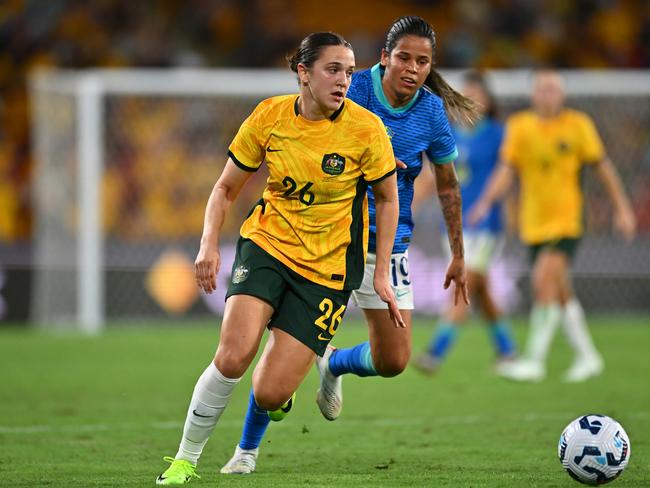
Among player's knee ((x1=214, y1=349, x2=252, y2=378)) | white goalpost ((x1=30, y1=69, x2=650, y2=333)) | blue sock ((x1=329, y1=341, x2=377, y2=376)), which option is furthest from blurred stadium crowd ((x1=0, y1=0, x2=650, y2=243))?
player's knee ((x1=214, y1=349, x2=252, y2=378))

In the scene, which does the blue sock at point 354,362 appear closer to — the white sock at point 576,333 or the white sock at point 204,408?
the white sock at point 204,408

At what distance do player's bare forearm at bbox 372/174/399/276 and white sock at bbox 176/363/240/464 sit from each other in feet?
2.74

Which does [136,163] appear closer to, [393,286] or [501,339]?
[501,339]

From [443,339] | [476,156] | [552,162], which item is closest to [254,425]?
[443,339]

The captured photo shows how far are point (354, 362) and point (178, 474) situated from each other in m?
1.32

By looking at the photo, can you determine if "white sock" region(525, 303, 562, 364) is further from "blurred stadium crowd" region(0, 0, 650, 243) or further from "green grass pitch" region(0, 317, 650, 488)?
"blurred stadium crowd" region(0, 0, 650, 243)

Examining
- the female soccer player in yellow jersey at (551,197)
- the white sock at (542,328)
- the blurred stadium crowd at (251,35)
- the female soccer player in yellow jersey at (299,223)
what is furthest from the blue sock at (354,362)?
the blurred stadium crowd at (251,35)

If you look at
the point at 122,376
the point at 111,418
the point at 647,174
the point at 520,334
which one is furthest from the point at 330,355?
the point at 647,174

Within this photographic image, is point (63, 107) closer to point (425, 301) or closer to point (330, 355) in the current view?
point (425, 301)

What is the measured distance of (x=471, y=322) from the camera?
15.5 metres

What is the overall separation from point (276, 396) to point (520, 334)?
8.68 meters

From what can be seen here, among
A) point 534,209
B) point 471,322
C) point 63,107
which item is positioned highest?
point 63,107

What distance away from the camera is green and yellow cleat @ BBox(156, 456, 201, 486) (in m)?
5.07

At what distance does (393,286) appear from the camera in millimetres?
6082
